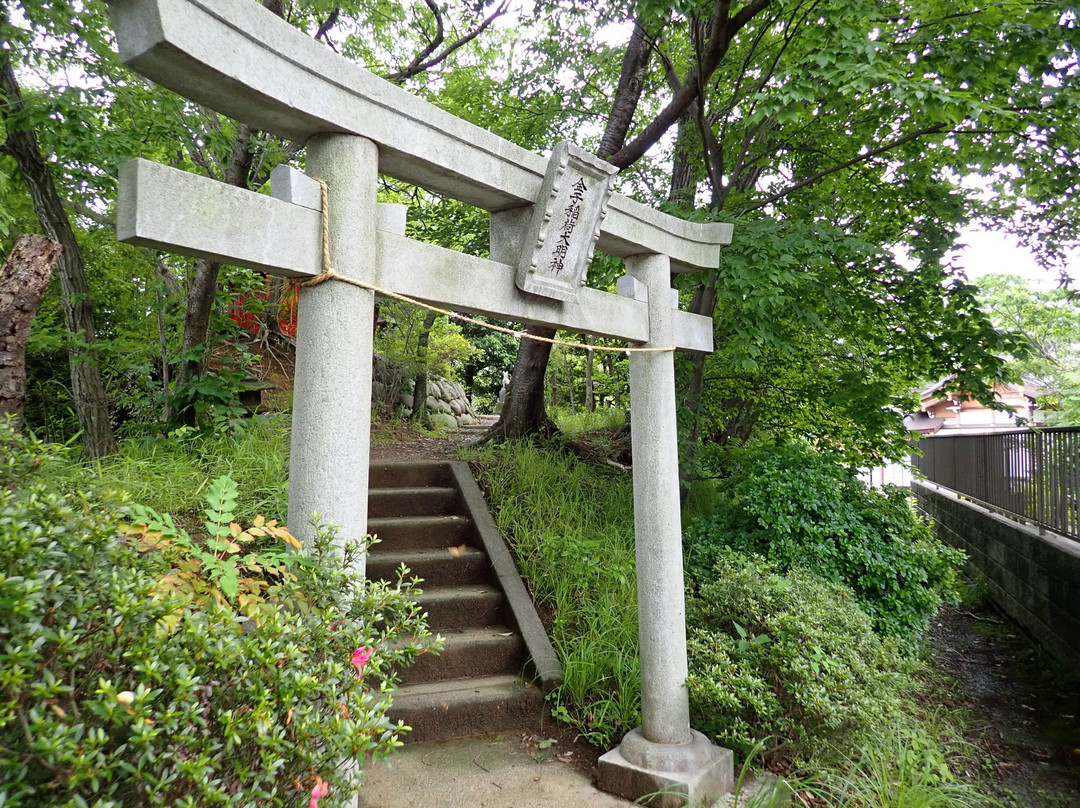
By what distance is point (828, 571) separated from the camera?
5.46m

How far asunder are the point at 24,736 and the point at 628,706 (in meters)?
3.34

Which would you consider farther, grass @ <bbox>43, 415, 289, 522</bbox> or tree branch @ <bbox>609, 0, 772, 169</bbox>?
tree branch @ <bbox>609, 0, 772, 169</bbox>

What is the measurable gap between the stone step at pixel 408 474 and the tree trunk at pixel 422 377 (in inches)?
148

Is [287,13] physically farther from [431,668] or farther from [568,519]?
[431,668]

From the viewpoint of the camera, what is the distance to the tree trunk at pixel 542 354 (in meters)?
7.61

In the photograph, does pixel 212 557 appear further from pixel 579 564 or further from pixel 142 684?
pixel 579 564

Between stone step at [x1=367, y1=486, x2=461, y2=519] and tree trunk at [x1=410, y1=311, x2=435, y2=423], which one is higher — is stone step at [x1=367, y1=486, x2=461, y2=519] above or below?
below

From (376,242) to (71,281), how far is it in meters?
4.22

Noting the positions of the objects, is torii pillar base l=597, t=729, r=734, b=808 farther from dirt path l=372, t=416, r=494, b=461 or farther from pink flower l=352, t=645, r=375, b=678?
dirt path l=372, t=416, r=494, b=461

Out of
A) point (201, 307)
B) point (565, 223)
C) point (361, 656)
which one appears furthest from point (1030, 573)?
point (201, 307)

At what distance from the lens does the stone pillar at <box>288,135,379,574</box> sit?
2.39 m

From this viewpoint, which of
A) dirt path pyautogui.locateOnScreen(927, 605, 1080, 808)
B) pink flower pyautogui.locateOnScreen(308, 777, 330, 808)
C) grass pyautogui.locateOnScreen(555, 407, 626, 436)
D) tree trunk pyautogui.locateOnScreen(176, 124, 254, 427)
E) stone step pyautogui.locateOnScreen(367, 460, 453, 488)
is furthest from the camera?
grass pyautogui.locateOnScreen(555, 407, 626, 436)

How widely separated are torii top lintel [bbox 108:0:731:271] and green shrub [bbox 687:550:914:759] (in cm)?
280

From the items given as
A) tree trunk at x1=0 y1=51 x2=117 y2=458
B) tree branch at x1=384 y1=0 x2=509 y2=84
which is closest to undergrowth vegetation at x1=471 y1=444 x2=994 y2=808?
tree trunk at x1=0 y1=51 x2=117 y2=458
